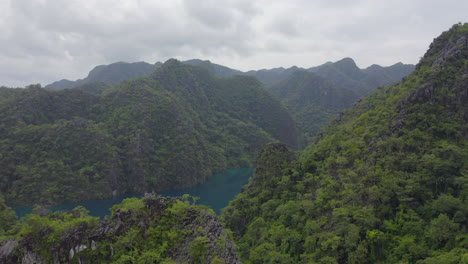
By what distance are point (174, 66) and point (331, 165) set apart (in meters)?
86.3

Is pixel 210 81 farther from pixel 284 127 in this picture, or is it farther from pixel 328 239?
pixel 328 239

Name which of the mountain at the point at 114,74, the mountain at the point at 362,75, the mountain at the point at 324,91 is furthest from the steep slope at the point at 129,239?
the mountain at the point at 114,74

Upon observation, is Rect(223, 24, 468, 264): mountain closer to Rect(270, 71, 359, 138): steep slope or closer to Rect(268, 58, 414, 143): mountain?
Rect(268, 58, 414, 143): mountain

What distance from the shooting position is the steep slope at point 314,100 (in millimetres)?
119938

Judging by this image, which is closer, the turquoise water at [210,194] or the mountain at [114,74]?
the turquoise water at [210,194]

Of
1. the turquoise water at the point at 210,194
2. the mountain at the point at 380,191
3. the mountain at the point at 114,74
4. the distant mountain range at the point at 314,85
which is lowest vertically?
the turquoise water at the point at 210,194

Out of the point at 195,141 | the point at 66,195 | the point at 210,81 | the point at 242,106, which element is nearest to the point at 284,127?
the point at 242,106

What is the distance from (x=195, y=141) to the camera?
7312cm

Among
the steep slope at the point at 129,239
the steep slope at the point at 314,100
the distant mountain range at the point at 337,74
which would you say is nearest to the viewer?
the steep slope at the point at 129,239

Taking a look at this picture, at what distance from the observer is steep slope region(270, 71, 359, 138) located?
4722 inches

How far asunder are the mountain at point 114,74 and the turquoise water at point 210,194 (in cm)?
10750

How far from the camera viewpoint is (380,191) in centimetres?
1923

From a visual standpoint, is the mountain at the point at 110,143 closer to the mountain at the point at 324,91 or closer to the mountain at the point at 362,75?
the mountain at the point at 324,91

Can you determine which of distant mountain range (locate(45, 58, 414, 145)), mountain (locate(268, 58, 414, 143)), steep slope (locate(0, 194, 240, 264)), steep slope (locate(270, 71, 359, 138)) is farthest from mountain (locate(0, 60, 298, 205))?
steep slope (locate(0, 194, 240, 264))
